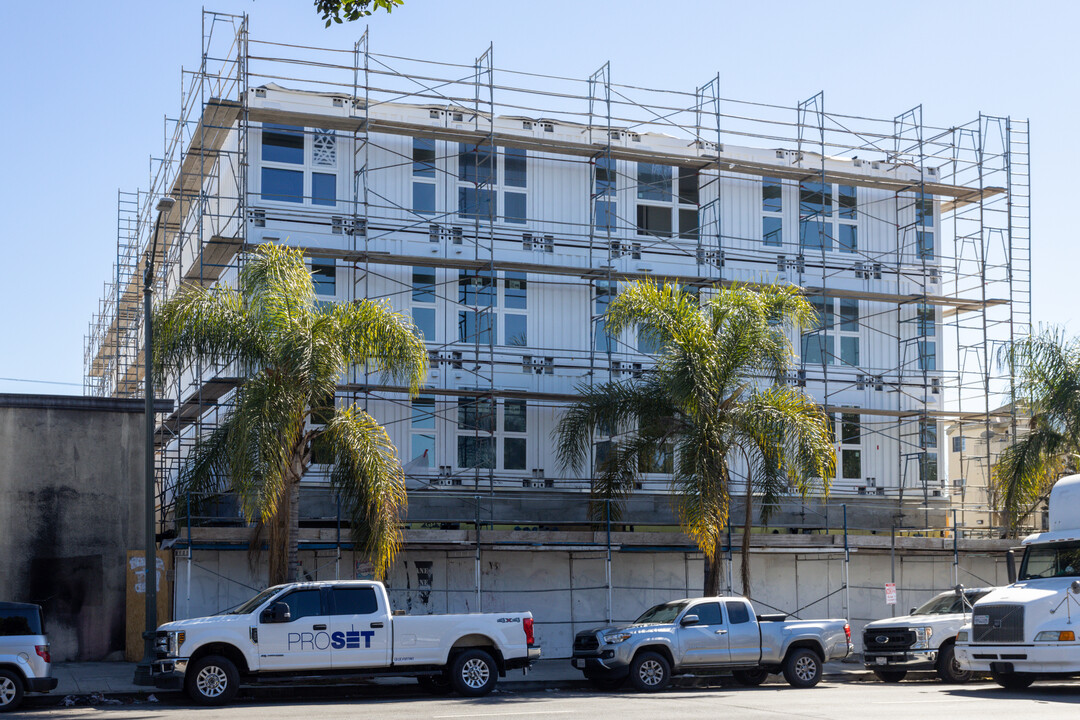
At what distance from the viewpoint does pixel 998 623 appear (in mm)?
19844

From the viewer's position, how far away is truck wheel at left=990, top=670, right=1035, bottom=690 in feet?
65.6

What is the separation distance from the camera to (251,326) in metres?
21.5

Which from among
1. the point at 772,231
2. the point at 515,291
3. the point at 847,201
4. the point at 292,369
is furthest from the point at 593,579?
the point at 847,201

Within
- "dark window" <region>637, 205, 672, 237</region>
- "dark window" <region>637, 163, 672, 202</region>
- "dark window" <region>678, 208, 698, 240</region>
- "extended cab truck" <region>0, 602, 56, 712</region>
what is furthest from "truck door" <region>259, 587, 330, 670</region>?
"dark window" <region>678, 208, 698, 240</region>

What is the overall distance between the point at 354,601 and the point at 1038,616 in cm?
1079

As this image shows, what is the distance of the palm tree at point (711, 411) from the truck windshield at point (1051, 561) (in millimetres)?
4107

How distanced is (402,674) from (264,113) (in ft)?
46.9

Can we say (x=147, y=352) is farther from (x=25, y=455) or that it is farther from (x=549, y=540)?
(x=549, y=540)

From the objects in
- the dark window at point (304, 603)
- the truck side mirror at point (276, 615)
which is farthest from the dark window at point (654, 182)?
the truck side mirror at point (276, 615)

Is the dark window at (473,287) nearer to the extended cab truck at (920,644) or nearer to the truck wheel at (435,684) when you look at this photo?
the truck wheel at (435,684)

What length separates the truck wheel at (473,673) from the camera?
749 inches

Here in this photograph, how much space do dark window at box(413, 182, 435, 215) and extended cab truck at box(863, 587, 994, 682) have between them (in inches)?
561

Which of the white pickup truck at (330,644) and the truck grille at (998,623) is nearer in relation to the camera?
the white pickup truck at (330,644)

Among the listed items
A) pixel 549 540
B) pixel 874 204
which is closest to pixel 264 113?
pixel 549 540
